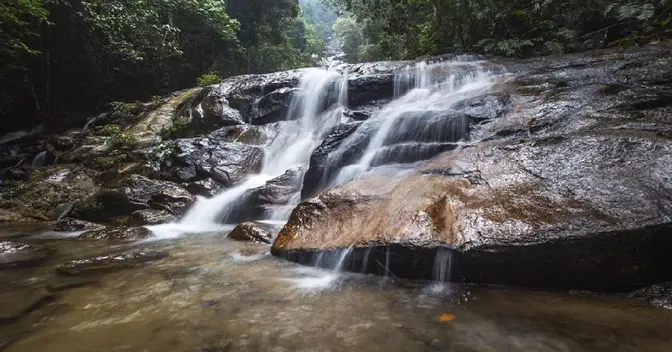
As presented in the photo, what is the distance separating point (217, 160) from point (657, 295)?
802 centimetres

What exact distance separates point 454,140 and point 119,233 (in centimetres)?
533

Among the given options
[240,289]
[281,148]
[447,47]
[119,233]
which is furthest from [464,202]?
[447,47]

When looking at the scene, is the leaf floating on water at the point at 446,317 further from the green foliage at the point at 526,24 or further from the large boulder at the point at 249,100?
the large boulder at the point at 249,100

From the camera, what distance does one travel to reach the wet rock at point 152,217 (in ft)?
22.6

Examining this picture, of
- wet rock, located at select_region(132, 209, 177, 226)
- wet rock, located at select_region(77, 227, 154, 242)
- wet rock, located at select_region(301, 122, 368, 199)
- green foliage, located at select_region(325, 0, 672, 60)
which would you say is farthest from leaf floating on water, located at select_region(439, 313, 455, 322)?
green foliage, located at select_region(325, 0, 672, 60)

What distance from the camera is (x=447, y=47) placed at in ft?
41.0

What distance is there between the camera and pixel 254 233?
5406 mm

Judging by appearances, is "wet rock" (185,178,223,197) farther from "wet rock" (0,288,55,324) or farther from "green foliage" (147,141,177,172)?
"wet rock" (0,288,55,324)

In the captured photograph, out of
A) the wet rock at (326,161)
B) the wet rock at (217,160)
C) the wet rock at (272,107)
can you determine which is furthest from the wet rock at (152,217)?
the wet rock at (272,107)

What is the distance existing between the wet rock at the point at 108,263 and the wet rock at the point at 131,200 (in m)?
2.69

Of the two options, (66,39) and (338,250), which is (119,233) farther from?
(66,39)

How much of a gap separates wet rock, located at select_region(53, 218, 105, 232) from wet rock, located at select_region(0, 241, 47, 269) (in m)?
1.45

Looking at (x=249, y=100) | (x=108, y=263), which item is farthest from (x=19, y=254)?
(x=249, y=100)

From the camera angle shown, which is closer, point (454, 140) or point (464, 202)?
point (464, 202)
